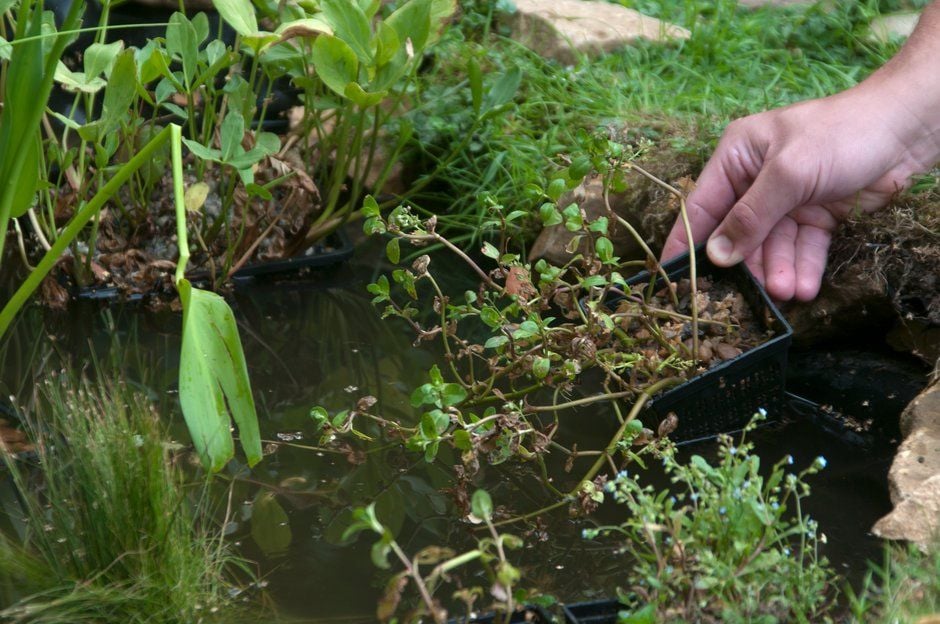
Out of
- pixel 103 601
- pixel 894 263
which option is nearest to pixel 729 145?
pixel 894 263

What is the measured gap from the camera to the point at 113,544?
146 centimetres

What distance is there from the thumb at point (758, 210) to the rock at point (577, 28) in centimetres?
142

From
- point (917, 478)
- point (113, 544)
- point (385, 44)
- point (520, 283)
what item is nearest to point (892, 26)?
point (385, 44)

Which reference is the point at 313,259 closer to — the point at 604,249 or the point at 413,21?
the point at 413,21

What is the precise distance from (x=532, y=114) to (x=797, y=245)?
1106 mm

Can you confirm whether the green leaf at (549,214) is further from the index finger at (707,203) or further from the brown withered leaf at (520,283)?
the index finger at (707,203)

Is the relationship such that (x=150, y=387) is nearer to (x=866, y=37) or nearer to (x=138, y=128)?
(x=138, y=128)

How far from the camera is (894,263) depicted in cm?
231

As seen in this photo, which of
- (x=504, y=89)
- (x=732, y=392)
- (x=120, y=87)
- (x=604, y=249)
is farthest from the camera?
(x=504, y=89)

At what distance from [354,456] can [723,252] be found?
909 millimetres

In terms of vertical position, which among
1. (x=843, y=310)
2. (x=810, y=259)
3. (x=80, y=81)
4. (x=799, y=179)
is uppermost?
(x=80, y=81)

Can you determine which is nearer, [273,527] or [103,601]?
[103,601]

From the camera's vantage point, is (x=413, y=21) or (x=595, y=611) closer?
(x=595, y=611)

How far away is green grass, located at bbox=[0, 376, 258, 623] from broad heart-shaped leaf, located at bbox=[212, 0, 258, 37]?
3.26 ft
